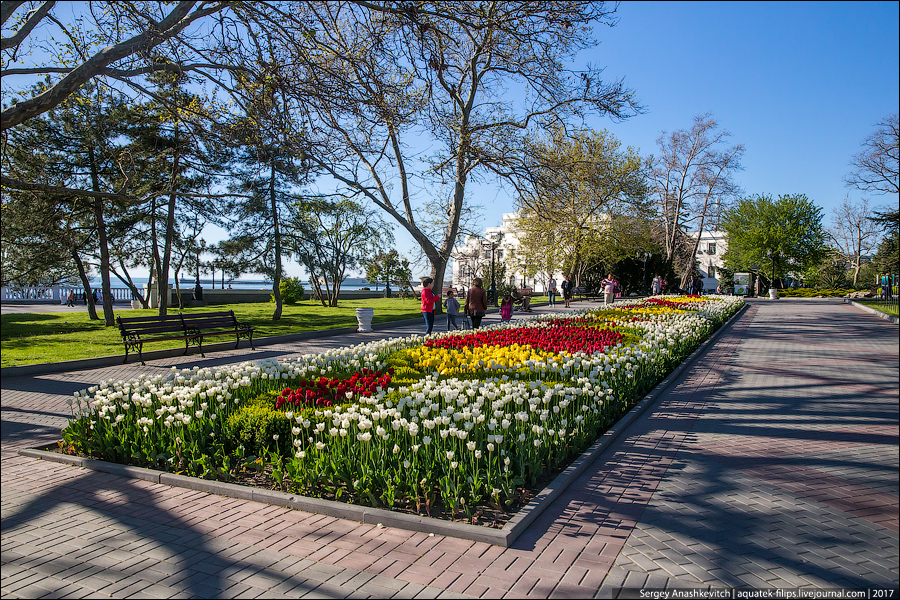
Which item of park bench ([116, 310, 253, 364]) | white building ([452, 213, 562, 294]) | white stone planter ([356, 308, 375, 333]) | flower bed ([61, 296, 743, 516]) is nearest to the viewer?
flower bed ([61, 296, 743, 516])

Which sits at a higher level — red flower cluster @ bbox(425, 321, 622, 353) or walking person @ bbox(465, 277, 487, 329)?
walking person @ bbox(465, 277, 487, 329)

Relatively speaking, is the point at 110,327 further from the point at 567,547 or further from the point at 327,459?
the point at 567,547

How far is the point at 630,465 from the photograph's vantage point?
17.5ft

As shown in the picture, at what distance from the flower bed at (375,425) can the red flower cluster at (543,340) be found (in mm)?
1275

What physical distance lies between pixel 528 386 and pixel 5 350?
13037 millimetres

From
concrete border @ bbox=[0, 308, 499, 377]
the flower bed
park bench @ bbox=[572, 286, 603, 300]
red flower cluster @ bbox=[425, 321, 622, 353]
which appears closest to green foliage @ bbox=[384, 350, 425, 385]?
the flower bed

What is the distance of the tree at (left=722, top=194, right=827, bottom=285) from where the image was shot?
182ft

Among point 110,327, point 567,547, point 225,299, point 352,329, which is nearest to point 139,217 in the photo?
point 110,327

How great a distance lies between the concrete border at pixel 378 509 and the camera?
3.85 meters

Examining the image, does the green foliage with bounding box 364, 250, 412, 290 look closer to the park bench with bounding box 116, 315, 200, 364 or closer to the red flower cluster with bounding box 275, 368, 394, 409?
the park bench with bounding box 116, 315, 200, 364

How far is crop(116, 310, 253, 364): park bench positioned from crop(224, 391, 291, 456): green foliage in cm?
787

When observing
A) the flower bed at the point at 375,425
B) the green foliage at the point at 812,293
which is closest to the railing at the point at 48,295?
the flower bed at the point at 375,425

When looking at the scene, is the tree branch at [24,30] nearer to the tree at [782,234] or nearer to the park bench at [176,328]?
the park bench at [176,328]

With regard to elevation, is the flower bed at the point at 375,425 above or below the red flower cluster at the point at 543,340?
below
